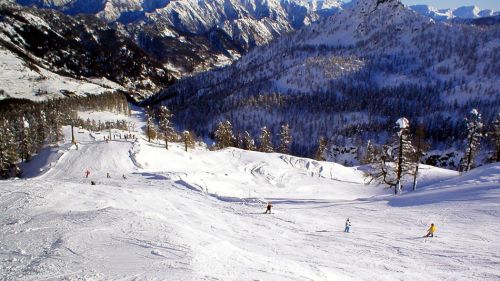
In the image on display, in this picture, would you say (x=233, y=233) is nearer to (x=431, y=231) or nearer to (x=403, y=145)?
(x=431, y=231)

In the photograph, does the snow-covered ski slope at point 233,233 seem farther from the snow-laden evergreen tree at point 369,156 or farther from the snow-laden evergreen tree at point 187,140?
the snow-laden evergreen tree at point 369,156

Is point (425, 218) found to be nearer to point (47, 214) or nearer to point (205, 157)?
point (47, 214)

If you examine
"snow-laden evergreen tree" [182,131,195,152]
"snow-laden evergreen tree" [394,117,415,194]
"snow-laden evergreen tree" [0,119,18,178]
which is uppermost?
"snow-laden evergreen tree" [394,117,415,194]

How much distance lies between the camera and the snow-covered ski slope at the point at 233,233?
19406mm

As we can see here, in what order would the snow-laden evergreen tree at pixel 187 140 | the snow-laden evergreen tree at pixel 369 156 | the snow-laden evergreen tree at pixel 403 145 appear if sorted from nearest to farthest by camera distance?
the snow-laden evergreen tree at pixel 403 145 → the snow-laden evergreen tree at pixel 187 140 → the snow-laden evergreen tree at pixel 369 156

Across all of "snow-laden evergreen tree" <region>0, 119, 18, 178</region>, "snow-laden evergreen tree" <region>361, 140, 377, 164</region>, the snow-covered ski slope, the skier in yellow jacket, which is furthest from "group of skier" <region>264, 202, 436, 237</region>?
"snow-laden evergreen tree" <region>0, 119, 18, 178</region>

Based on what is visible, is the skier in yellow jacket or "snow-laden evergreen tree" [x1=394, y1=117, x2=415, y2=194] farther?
"snow-laden evergreen tree" [x1=394, y1=117, x2=415, y2=194]

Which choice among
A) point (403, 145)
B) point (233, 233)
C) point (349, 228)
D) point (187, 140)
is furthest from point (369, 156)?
point (233, 233)

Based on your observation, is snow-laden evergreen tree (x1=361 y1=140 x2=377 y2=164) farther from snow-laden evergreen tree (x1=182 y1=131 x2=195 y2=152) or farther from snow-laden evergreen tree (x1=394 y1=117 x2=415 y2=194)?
snow-laden evergreen tree (x1=182 y1=131 x2=195 y2=152)

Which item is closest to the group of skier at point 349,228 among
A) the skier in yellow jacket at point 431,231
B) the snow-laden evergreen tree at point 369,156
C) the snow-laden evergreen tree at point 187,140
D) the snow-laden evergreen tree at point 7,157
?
the skier in yellow jacket at point 431,231

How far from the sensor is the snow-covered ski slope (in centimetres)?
1941

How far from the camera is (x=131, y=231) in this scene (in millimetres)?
24281

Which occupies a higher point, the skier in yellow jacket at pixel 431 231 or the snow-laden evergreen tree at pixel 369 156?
the skier in yellow jacket at pixel 431 231

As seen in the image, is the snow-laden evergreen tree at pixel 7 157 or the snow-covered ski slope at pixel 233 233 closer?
the snow-covered ski slope at pixel 233 233
